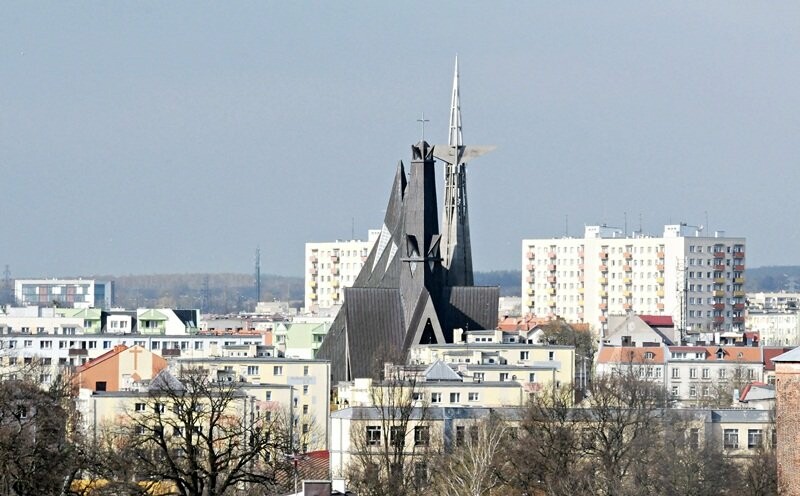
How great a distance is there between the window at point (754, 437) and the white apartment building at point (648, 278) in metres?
95.4

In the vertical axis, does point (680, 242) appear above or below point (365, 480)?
above

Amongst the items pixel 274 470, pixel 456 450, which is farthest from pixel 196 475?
pixel 456 450

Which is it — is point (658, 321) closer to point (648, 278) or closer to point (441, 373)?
point (648, 278)

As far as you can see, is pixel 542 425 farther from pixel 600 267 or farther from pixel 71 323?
pixel 600 267

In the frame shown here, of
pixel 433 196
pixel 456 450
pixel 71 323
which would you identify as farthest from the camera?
pixel 71 323

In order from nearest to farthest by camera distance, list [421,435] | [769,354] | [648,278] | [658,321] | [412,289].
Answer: [421,435] → [412,289] → [769,354] → [658,321] → [648,278]

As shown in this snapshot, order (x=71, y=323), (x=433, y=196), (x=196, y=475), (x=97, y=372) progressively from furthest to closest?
1. (x=71, y=323)
2. (x=433, y=196)
3. (x=97, y=372)
4. (x=196, y=475)

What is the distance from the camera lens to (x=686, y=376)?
4097 inches

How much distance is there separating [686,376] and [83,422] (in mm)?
41068

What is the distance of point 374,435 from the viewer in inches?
2448

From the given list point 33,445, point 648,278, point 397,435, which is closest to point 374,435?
point 397,435

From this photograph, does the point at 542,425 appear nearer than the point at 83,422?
Yes

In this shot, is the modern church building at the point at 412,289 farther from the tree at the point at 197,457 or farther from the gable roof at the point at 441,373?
the tree at the point at 197,457

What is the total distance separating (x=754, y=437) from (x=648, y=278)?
107 metres
